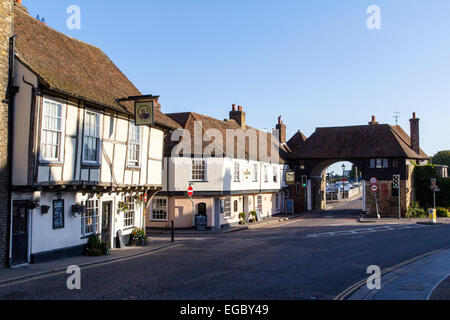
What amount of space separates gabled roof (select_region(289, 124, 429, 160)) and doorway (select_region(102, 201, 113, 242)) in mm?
29369

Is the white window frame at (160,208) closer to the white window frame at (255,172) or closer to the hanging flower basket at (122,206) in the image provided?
the white window frame at (255,172)

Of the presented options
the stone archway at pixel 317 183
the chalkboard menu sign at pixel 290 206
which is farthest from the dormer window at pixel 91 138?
the stone archway at pixel 317 183

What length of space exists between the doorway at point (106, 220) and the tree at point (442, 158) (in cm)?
8721

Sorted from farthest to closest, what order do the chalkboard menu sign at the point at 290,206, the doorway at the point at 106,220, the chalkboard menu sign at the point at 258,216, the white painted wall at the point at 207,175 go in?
the chalkboard menu sign at the point at 290,206, the chalkboard menu sign at the point at 258,216, the white painted wall at the point at 207,175, the doorway at the point at 106,220

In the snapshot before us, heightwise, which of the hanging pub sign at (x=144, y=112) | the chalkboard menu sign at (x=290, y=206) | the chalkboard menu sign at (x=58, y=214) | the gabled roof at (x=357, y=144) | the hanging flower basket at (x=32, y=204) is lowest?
the chalkboard menu sign at (x=290, y=206)

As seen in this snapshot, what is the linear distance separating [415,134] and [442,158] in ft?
184

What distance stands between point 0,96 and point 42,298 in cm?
688

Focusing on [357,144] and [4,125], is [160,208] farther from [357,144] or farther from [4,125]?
[357,144]

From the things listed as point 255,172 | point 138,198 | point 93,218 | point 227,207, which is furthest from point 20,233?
point 255,172

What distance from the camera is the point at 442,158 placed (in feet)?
298

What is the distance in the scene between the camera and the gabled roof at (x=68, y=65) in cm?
1452

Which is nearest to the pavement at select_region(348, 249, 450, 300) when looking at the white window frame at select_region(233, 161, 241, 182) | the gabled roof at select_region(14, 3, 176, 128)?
the gabled roof at select_region(14, 3, 176, 128)

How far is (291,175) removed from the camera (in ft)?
142
